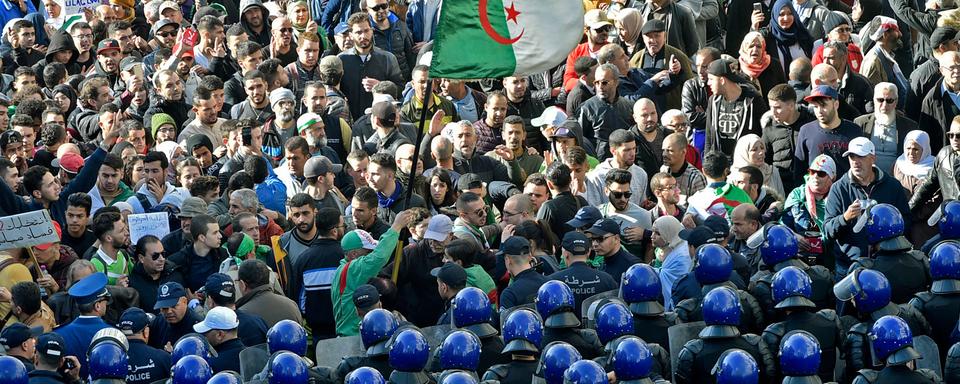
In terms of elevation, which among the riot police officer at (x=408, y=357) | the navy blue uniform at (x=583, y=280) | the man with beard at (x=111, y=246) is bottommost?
the man with beard at (x=111, y=246)

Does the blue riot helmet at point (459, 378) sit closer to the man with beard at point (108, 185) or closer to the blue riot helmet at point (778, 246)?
the blue riot helmet at point (778, 246)

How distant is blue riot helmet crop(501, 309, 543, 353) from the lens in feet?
32.0

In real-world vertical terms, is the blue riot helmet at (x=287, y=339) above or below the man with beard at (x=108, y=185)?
above

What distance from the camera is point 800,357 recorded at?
9.11 m

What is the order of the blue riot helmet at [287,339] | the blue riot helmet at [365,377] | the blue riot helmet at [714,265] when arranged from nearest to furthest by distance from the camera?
1. the blue riot helmet at [365,377]
2. the blue riot helmet at [287,339]
3. the blue riot helmet at [714,265]

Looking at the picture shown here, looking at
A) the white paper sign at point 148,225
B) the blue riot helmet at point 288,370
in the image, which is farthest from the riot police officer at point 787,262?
the white paper sign at point 148,225

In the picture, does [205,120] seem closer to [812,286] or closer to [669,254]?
[669,254]

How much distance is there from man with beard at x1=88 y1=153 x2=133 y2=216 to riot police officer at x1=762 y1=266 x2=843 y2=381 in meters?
5.78

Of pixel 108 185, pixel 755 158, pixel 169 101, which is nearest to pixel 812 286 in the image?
pixel 755 158

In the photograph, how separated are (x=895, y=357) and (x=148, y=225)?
5915 mm

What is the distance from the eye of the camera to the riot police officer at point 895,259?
11266 millimetres

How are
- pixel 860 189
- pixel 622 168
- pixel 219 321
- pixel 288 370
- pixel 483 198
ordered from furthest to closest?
pixel 622 168 → pixel 483 198 → pixel 860 189 → pixel 219 321 → pixel 288 370

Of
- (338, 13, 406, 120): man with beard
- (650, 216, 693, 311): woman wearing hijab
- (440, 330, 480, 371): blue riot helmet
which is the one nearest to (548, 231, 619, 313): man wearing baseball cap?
(650, 216, 693, 311): woman wearing hijab

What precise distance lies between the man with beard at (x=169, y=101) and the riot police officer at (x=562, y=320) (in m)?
6.87
